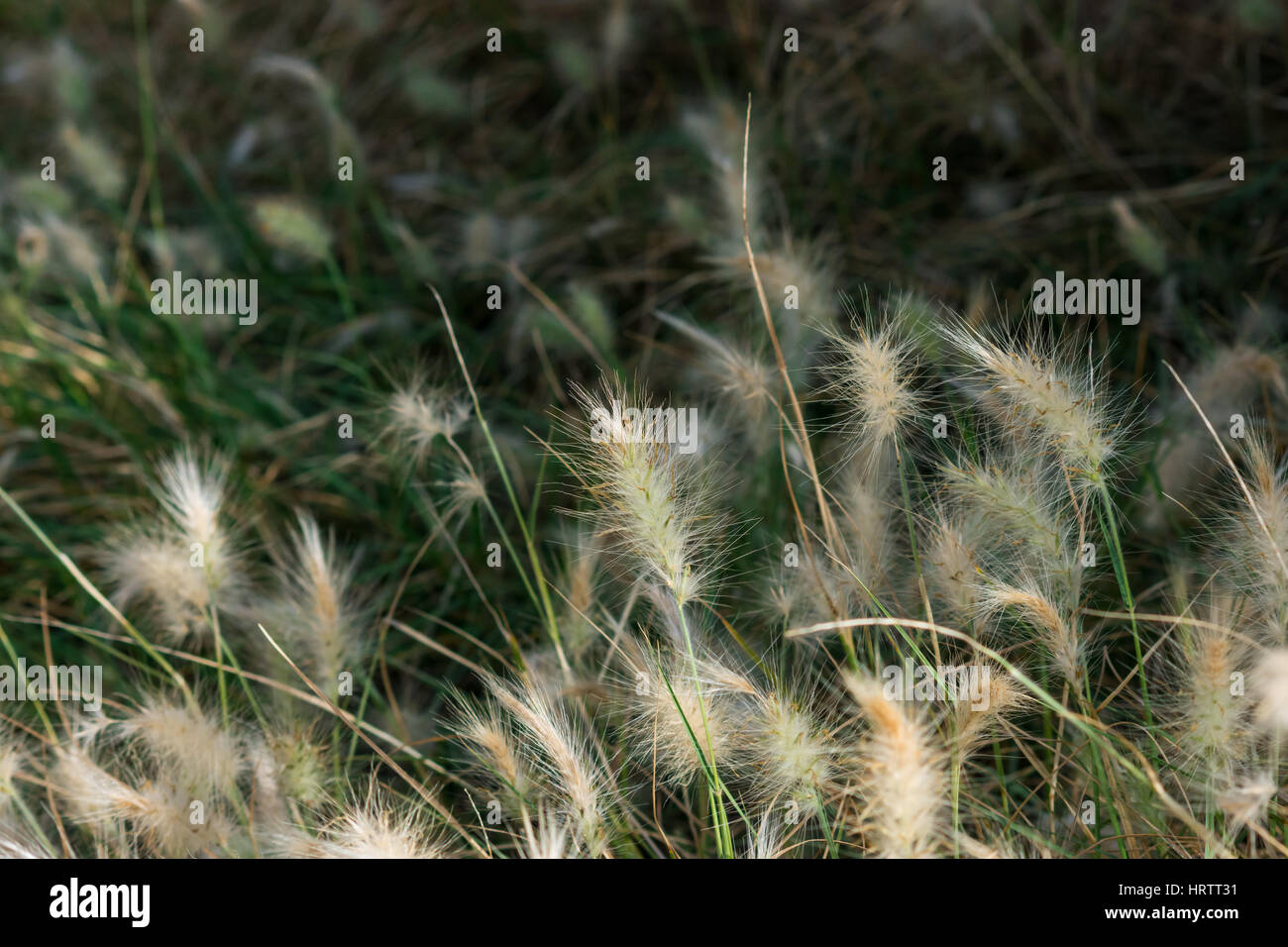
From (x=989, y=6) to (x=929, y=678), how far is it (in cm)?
170

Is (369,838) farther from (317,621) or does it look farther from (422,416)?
(422,416)

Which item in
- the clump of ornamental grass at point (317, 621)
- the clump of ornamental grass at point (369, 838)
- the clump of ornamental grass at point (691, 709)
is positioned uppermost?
the clump of ornamental grass at point (317, 621)

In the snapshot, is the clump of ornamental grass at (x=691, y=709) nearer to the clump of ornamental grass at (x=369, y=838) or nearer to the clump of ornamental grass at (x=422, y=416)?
the clump of ornamental grass at (x=369, y=838)

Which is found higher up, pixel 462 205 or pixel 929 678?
pixel 462 205

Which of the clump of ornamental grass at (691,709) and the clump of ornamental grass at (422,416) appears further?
the clump of ornamental grass at (422,416)

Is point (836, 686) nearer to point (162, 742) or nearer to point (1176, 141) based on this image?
point (162, 742)

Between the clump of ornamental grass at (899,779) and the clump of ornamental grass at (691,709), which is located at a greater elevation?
the clump of ornamental grass at (691,709)

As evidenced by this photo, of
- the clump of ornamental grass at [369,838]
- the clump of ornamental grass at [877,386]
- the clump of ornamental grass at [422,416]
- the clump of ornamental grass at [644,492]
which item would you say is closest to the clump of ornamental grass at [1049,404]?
the clump of ornamental grass at [877,386]

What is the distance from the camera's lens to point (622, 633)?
1235 mm

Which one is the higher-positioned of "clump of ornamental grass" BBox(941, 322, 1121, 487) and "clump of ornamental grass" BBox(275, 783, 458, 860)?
"clump of ornamental grass" BBox(941, 322, 1121, 487)

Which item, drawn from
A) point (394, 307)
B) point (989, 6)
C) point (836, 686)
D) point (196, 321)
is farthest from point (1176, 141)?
point (196, 321)

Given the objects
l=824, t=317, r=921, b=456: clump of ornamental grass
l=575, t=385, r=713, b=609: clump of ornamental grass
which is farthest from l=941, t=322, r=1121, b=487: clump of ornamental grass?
l=575, t=385, r=713, b=609: clump of ornamental grass

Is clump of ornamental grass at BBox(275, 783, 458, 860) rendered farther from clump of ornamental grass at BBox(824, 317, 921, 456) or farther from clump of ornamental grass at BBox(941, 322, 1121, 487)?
clump of ornamental grass at BBox(941, 322, 1121, 487)

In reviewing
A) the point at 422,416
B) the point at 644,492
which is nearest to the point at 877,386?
the point at 644,492
